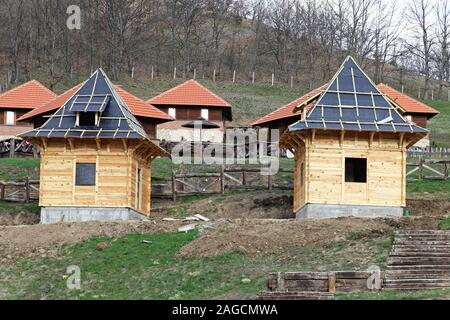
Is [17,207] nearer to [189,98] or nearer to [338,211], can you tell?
[338,211]

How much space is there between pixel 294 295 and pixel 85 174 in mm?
15084

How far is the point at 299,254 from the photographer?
1101 inches

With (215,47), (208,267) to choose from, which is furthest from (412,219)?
(215,47)

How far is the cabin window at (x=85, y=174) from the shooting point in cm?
3578

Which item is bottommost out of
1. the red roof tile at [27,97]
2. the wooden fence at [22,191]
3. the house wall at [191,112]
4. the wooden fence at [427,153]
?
the wooden fence at [22,191]

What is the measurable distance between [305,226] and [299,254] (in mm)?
2696

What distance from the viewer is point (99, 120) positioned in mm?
36281

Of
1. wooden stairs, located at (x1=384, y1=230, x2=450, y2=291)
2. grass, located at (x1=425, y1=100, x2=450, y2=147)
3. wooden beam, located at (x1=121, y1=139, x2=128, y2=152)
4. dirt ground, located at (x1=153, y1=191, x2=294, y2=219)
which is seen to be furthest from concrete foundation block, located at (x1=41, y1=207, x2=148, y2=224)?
grass, located at (x1=425, y1=100, x2=450, y2=147)

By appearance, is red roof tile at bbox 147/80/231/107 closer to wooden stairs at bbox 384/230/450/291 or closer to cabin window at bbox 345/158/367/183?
cabin window at bbox 345/158/367/183

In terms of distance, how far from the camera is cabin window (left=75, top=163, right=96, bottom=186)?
35.8 m

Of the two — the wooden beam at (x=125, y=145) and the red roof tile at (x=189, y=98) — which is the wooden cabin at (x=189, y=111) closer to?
the red roof tile at (x=189, y=98)

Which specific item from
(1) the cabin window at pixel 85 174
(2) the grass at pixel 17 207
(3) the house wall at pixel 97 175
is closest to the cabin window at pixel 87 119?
(3) the house wall at pixel 97 175

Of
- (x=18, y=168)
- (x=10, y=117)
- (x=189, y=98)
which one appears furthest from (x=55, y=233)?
(x=189, y=98)

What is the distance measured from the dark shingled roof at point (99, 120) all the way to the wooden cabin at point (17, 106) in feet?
71.2
